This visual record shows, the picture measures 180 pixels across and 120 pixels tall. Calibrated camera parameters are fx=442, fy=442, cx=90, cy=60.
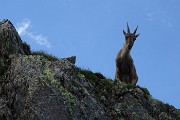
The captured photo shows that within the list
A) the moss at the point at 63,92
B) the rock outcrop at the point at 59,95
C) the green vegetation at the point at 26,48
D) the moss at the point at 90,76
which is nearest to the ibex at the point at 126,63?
the rock outcrop at the point at 59,95

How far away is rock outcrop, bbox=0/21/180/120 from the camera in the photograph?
15.5m

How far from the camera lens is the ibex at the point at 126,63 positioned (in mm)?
25984

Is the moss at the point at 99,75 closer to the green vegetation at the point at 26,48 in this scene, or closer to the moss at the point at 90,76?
the moss at the point at 90,76

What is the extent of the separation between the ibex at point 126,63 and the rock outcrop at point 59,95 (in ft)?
19.6

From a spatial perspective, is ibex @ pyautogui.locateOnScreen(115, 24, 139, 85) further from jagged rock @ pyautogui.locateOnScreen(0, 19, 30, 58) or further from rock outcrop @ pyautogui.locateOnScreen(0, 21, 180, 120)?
jagged rock @ pyautogui.locateOnScreen(0, 19, 30, 58)

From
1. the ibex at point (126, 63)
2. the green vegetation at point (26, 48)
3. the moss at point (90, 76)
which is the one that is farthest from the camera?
the ibex at point (126, 63)

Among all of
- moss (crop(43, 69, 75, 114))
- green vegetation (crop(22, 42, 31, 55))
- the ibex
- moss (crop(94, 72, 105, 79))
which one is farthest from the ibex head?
moss (crop(43, 69, 75, 114))

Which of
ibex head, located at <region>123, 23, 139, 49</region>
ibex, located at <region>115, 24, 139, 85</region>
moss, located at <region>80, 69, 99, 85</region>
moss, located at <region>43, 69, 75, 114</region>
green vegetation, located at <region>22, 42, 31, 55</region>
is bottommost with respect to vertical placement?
moss, located at <region>43, 69, 75, 114</region>

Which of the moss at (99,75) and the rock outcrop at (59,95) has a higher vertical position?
the moss at (99,75)

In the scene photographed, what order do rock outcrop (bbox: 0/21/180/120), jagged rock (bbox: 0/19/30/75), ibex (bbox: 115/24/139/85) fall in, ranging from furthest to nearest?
ibex (bbox: 115/24/139/85) < jagged rock (bbox: 0/19/30/75) < rock outcrop (bbox: 0/21/180/120)

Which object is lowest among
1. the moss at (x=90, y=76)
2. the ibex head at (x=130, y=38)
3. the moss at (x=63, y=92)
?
the moss at (x=63, y=92)

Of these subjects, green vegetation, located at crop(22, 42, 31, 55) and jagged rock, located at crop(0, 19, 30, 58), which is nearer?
jagged rock, located at crop(0, 19, 30, 58)

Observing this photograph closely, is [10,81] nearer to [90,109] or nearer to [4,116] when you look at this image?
[4,116]

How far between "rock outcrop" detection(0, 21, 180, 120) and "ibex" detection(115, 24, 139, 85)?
19.6 feet
